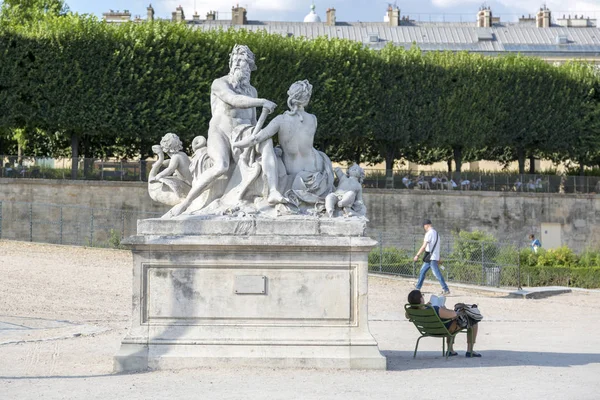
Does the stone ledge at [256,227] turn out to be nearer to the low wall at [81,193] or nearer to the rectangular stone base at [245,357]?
the rectangular stone base at [245,357]

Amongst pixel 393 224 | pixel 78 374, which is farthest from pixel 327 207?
pixel 393 224

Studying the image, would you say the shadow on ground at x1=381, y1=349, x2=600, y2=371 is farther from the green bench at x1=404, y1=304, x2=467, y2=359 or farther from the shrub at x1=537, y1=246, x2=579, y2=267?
the shrub at x1=537, y1=246, x2=579, y2=267

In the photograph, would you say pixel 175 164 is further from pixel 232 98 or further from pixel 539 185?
pixel 539 185

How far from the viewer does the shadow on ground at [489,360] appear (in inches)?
452

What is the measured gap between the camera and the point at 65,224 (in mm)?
33281

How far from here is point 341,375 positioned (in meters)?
10.5

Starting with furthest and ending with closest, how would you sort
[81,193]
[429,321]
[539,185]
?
[539,185] → [81,193] → [429,321]

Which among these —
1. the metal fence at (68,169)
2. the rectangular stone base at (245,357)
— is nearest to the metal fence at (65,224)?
the metal fence at (68,169)

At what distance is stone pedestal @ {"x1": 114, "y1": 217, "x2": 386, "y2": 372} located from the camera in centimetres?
1101

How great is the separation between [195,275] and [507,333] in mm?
5979

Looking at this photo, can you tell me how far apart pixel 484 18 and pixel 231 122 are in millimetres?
63234

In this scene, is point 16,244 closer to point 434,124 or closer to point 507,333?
point 507,333

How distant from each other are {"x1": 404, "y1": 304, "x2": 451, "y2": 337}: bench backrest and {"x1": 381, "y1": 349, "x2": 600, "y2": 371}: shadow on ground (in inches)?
12.9

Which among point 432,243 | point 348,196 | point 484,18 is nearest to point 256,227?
point 348,196
